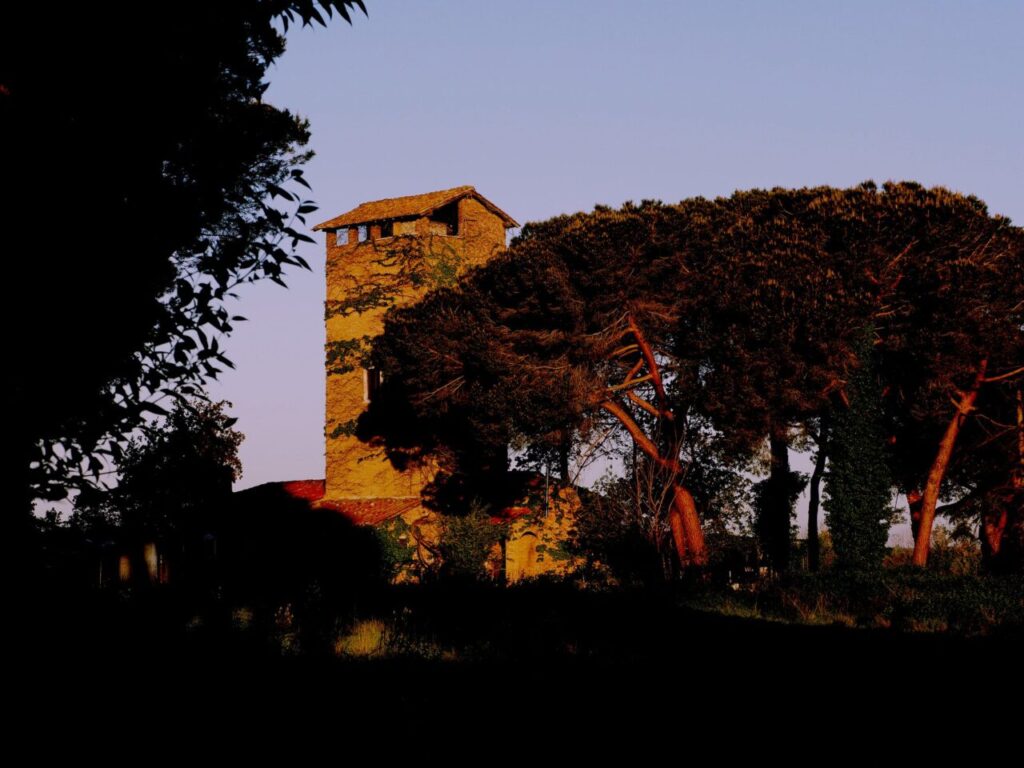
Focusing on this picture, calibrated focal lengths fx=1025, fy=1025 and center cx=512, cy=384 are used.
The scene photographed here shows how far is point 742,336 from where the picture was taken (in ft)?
94.2

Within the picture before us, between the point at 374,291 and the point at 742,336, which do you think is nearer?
the point at 742,336

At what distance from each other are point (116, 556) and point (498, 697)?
90.4 feet

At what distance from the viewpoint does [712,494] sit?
35406 mm

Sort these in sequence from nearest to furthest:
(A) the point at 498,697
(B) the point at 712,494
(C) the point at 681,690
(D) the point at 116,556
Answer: (A) the point at 498,697 → (C) the point at 681,690 → (D) the point at 116,556 → (B) the point at 712,494

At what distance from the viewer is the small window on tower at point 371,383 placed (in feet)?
116

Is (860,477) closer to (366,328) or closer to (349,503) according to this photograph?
(349,503)

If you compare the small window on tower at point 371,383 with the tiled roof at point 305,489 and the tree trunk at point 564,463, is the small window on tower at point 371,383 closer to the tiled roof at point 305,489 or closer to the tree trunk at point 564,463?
the tiled roof at point 305,489

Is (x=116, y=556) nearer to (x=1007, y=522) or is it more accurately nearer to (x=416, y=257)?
(x=416, y=257)

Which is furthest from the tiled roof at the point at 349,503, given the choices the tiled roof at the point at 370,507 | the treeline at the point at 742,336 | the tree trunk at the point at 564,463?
the tree trunk at the point at 564,463

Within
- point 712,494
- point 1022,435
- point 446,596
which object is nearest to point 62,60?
point 446,596

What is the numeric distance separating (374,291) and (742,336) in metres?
13.3

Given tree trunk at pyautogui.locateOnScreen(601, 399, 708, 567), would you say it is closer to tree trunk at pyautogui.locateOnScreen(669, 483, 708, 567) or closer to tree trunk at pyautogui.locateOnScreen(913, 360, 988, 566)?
tree trunk at pyautogui.locateOnScreen(669, 483, 708, 567)

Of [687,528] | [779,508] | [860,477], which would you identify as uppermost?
[860,477]

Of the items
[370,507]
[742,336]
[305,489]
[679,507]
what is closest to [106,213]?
[742,336]
